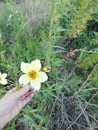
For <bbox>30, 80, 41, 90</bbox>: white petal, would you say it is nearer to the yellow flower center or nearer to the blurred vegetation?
the yellow flower center

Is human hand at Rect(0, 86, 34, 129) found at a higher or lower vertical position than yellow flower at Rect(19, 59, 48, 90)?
lower

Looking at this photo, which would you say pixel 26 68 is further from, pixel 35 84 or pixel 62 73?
pixel 62 73

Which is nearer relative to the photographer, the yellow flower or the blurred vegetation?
the yellow flower

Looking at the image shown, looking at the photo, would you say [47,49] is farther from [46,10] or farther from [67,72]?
[46,10]

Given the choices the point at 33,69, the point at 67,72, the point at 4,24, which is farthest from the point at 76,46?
the point at 33,69

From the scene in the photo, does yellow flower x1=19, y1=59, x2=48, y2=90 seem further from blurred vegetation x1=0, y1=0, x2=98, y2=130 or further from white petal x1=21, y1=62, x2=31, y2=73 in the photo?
blurred vegetation x1=0, y1=0, x2=98, y2=130

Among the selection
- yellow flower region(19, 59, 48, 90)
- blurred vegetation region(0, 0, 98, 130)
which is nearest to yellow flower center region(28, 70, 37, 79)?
yellow flower region(19, 59, 48, 90)

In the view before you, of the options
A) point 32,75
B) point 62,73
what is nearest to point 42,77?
point 32,75

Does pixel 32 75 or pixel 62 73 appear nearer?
pixel 32 75
